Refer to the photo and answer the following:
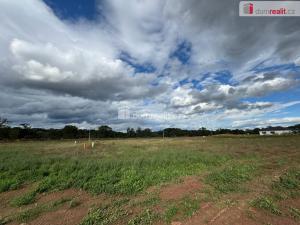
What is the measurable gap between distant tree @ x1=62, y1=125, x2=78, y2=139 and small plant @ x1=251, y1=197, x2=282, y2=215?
338 ft

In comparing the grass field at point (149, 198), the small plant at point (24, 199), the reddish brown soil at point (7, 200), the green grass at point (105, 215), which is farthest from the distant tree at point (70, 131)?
the green grass at point (105, 215)

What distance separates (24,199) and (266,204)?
747cm

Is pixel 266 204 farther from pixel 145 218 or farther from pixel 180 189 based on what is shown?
pixel 145 218

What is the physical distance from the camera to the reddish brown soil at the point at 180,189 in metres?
6.57

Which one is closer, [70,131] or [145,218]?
[145,218]

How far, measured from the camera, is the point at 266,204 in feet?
17.9

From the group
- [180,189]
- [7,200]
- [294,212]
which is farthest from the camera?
[180,189]

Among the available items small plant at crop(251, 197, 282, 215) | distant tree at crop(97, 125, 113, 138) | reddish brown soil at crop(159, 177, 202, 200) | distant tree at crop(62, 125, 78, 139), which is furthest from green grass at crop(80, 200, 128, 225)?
distant tree at crop(97, 125, 113, 138)

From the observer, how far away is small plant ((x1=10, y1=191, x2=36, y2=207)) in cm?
633

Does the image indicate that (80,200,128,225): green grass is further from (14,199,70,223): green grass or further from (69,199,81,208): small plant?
(14,199,70,223): green grass

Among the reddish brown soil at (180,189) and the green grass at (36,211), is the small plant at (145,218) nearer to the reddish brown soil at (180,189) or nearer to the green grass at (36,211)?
the reddish brown soil at (180,189)

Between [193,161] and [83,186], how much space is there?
792 centimetres

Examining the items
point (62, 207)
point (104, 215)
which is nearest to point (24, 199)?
point (62, 207)

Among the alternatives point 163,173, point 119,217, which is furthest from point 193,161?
point 119,217
